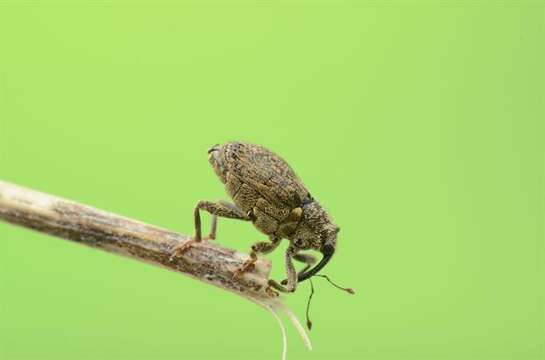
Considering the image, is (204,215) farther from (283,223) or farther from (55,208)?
(55,208)

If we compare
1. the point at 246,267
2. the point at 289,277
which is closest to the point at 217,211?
the point at 289,277

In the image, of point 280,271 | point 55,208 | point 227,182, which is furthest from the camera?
point 227,182

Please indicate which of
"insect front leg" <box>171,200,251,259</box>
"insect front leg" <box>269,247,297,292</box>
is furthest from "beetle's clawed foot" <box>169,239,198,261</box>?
"insect front leg" <box>269,247,297,292</box>

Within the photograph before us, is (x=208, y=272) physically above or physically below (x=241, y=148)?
below

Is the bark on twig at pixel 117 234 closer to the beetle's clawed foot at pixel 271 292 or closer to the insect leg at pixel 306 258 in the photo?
the beetle's clawed foot at pixel 271 292

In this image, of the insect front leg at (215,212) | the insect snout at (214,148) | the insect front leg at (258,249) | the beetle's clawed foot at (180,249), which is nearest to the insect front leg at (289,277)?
the insect front leg at (258,249)

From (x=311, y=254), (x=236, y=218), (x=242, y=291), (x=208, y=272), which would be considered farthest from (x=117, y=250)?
(x=311, y=254)

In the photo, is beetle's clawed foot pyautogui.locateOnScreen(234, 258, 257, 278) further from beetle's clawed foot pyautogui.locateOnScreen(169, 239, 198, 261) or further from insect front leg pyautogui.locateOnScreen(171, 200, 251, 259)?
insect front leg pyautogui.locateOnScreen(171, 200, 251, 259)
